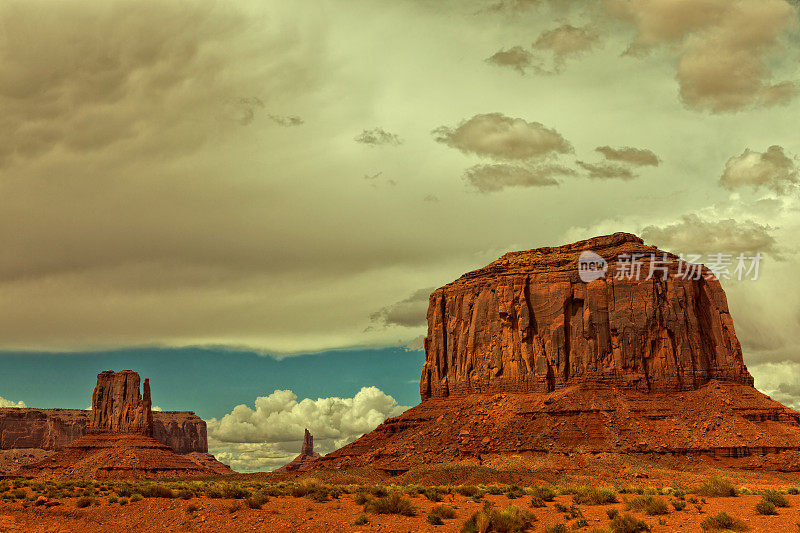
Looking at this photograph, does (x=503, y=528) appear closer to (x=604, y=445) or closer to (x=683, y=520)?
(x=683, y=520)

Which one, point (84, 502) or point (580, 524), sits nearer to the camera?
point (580, 524)

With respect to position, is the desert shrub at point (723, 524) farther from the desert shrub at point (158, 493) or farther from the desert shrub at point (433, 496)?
the desert shrub at point (158, 493)

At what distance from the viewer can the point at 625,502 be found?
40844 mm

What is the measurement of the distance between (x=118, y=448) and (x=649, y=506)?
441 feet

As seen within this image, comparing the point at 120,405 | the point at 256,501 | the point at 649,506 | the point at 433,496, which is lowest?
the point at 649,506

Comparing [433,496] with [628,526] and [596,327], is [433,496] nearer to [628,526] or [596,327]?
[628,526]

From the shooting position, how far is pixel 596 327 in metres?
109

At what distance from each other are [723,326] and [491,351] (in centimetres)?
3177

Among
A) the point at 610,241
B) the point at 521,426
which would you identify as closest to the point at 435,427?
the point at 521,426

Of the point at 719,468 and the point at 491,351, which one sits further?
the point at 491,351

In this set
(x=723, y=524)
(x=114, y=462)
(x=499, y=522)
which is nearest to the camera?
(x=723, y=524)

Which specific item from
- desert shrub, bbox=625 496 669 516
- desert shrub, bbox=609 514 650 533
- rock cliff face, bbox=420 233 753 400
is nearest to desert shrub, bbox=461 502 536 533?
desert shrub, bbox=609 514 650 533

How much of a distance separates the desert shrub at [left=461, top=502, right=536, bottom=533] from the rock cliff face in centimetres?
7305

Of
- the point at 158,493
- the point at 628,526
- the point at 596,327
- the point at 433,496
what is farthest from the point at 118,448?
the point at 628,526
